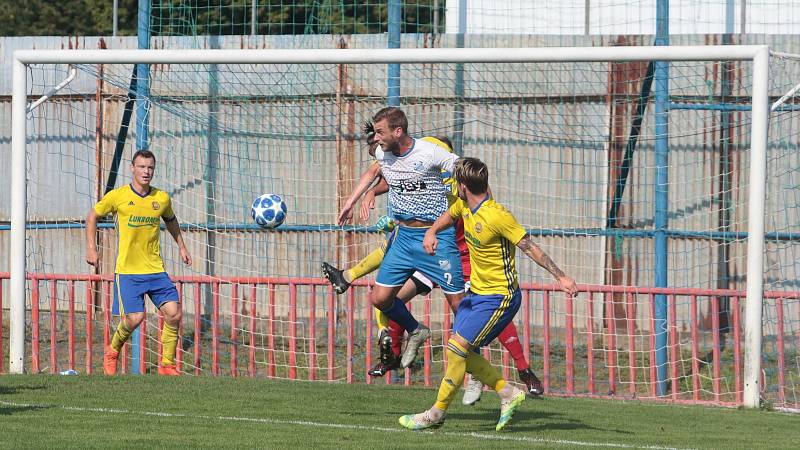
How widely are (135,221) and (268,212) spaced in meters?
1.22

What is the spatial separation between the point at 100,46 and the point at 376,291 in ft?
26.0

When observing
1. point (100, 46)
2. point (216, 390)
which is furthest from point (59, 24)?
point (216, 390)

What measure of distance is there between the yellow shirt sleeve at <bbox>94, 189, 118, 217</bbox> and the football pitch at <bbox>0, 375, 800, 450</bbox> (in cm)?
156

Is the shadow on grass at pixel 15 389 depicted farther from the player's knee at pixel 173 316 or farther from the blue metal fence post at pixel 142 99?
the blue metal fence post at pixel 142 99

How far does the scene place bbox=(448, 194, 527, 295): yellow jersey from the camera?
8.49 meters

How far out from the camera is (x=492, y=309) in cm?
856

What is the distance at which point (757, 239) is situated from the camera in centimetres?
1113

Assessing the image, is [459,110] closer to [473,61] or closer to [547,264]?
[473,61]

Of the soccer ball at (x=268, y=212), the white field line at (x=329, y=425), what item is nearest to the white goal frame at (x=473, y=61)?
the soccer ball at (x=268, y=212)

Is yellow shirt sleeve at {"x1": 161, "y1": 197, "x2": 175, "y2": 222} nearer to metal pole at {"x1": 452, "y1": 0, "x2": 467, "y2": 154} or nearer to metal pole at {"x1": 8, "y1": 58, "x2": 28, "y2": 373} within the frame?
metal pole at {"x1": 8, "y1": 58, "x2": 28, "y2": 373}

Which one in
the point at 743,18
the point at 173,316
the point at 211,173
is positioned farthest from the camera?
the point at 743,18

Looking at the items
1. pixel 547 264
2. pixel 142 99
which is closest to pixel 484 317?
pixel 547 264

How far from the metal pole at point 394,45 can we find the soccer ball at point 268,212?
2.68 metres

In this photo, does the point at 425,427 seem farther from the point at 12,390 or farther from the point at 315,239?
the point at 315,239
